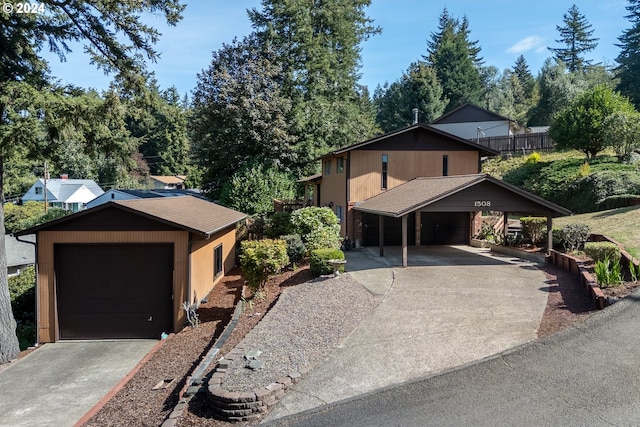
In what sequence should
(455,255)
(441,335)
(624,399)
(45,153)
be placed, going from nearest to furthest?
(624,399)
(441,335)
(45,153)
(455,255)

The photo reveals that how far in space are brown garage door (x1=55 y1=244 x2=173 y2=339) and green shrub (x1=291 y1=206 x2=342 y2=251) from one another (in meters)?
5.53

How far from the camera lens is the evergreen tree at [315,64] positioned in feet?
100

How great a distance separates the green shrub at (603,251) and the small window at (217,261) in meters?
12.5

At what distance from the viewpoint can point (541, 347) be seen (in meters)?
7.80

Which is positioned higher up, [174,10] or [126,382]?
[174,10]

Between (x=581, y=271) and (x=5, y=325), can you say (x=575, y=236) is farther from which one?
(x=5, y=325)

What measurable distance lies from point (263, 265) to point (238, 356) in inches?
191

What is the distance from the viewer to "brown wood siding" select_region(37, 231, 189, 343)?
12367mm

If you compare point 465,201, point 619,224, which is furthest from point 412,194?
point 619,224

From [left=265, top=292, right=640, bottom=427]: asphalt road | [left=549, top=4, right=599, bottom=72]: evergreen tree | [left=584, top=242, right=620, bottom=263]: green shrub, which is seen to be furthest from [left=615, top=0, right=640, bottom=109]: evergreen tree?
[left=265, top=292, right=640, bottom=427]: asphalt road

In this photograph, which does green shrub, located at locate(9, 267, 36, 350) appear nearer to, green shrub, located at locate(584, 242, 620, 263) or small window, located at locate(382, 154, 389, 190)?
small window, located at locate(382, 154, 389, 190)

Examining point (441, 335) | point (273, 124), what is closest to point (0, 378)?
point (441, 335)

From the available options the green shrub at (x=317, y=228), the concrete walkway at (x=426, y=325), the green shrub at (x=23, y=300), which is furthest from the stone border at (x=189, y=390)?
the green shrub at (x=23, y=300)

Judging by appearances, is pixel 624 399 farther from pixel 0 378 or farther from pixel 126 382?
pixel 0 378
